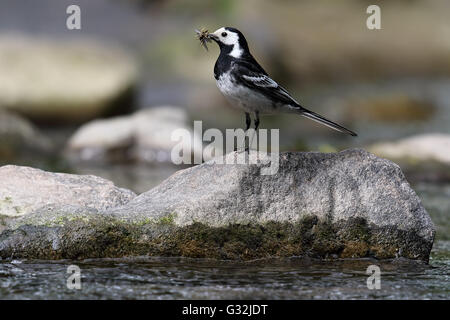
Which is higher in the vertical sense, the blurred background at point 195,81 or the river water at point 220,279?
the blurred background at point 195,81

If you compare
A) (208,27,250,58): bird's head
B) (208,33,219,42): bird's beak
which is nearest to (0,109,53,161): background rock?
(208,33,219,42): bird's beak

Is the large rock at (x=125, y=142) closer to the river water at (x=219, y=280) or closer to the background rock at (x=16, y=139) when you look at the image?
the background rock at (x=16, y=139)

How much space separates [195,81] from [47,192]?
1424 centimetres

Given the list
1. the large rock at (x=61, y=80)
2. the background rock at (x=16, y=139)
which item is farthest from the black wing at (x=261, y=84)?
the large rock at (x=61, y=80)

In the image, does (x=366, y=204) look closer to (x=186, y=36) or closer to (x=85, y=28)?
(x=186, y=36)

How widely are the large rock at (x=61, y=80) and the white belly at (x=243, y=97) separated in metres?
10.4

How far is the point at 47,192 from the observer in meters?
8.36

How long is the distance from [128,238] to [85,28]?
21.4 m

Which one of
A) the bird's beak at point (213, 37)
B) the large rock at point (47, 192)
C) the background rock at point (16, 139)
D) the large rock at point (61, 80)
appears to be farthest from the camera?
the large rock at point (61, 80)

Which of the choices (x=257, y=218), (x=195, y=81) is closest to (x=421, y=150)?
(x=257, y=218)

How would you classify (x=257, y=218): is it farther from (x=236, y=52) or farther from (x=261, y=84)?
(x=236, y=52)

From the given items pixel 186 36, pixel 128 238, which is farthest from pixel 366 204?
pixel 186 36

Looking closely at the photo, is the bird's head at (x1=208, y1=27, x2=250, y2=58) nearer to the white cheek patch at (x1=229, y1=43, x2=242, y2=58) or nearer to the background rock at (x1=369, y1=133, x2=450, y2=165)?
the white cheek patch at (x1=229, y1=43, x2=242, y2=58)

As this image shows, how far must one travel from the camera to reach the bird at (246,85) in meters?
8.21
